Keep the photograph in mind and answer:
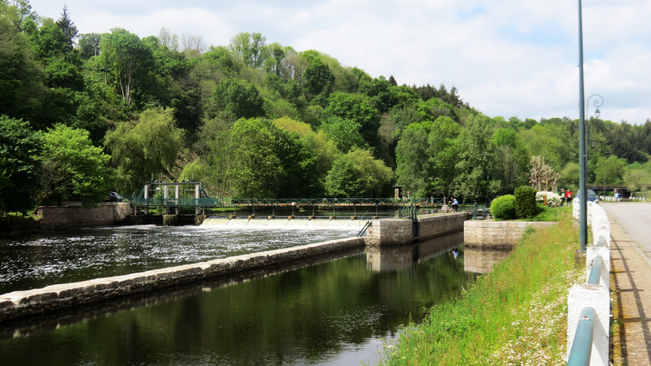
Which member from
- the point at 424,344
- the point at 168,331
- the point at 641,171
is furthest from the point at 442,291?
the point at 641,171

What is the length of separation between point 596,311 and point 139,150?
57.6m

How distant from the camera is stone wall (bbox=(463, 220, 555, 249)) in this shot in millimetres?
28062

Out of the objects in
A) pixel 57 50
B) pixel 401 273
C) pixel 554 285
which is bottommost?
pixel 401 273

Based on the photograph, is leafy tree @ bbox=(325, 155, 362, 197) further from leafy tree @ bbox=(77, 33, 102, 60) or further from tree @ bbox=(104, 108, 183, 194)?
leafy tree @ bbox=(77, 33, 102, 60)

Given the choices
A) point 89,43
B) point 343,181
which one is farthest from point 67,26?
point 343,181

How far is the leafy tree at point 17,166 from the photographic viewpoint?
35.6m

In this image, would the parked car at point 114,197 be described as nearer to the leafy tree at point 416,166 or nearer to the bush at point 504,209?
the leafy tree at point 416,166

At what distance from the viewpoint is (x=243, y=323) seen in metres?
12.9

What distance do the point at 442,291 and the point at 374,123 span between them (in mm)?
81442

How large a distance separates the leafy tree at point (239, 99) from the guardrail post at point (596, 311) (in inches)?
3208

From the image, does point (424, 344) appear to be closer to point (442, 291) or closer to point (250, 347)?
point (250, 347)

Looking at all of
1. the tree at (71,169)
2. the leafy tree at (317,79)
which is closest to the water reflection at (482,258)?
the tree at (71,169)

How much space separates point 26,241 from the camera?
3216cm

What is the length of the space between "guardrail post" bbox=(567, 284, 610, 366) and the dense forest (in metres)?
28.9
